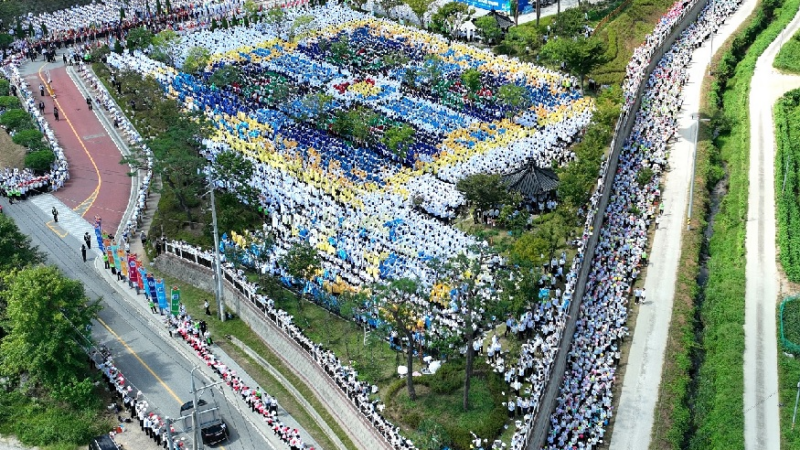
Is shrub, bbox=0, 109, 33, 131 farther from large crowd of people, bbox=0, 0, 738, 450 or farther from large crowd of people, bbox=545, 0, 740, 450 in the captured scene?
large crowd of people, bbox=545, 0, 740, 450

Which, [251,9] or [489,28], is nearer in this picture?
[489,28]

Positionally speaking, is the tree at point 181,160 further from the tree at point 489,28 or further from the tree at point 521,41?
the tree at point 489,28

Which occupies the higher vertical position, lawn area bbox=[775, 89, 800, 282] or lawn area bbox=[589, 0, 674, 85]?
lawn area bbox=[589, 0, 674, 85]

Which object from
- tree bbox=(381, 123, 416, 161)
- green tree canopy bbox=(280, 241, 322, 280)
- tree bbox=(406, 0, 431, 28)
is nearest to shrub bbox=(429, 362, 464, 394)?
green tree canopy bbox=(280, 241, 322, 280)

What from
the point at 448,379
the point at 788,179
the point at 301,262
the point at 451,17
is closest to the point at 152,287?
the point at 301,262

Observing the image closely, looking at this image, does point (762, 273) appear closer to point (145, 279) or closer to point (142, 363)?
point (145, 279)
